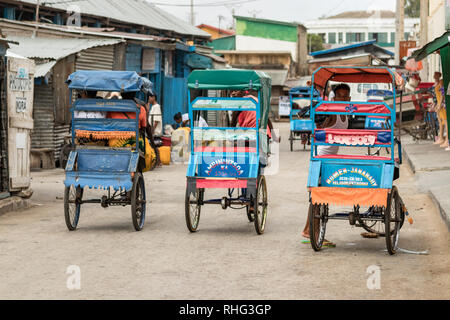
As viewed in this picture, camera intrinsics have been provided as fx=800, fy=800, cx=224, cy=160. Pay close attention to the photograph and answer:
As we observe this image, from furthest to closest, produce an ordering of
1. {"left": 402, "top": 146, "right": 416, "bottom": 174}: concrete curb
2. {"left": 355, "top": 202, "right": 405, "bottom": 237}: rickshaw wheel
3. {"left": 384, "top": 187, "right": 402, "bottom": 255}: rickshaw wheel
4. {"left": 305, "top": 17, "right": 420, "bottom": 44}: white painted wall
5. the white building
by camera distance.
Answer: {"left": 305, "top": 17, "right": 420, "bottom": 44}: white painted wall, the white building, {"left": 402, "top": 146, "right": 416, "bottom": 174}: concrete curb, {"left": 355, "top": 202, "right": 405, "bottom": 237}: rickshaw wheel, {"left": 384, "top": 187, "right": 402, "bottom": 255}: rickshaw wheel

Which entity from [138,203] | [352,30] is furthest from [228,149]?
[352,30]

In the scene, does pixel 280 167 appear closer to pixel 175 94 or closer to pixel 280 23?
pixel 175 94

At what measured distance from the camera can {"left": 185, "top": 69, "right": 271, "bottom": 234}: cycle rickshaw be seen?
33.6 ft

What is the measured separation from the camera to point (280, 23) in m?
66.0

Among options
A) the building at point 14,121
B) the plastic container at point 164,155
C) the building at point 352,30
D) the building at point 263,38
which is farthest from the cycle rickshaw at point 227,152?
the building at point 352,30

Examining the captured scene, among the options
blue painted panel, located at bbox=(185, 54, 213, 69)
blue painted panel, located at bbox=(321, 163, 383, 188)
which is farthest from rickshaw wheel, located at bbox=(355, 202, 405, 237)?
blue painted panel, located at bbox=(185, 54, 213, 69)

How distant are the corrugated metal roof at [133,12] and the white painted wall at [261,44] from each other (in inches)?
874

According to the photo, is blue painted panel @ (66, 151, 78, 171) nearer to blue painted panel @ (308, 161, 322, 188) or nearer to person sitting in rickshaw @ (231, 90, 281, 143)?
person sitting in rickshaw @ (231, 90, 281, 143)

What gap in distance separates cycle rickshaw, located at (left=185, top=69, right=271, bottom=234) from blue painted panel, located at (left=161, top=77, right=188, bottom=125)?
62.7 feet

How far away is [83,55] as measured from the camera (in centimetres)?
2194

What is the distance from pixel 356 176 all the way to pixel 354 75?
1776 millimetres

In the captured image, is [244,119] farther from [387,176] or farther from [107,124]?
[387,176]

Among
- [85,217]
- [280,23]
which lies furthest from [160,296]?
[280,23]
